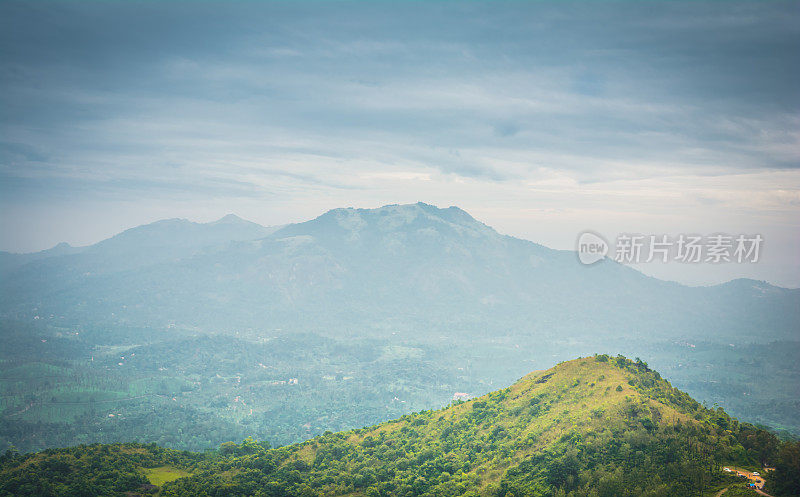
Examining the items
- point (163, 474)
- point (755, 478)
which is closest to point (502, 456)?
point (755, 478)

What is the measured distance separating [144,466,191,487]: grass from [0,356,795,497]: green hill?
0.88ft

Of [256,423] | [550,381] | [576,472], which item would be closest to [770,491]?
[576,472]

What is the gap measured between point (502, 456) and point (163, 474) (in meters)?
48.4

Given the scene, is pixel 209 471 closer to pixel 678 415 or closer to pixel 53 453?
pixel 53 453

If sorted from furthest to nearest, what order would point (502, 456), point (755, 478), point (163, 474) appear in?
point (163, 474) → point (502, 456) → point (755, 478)

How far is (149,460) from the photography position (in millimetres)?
67938

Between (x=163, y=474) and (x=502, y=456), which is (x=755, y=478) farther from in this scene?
(x=163, y=474)

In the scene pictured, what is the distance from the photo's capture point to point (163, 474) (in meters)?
64.8

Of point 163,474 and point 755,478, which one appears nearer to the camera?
point 755,478

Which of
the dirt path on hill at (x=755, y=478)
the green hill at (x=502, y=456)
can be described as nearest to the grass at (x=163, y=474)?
the green hill at (x=502, y=456)

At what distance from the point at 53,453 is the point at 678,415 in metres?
82.7

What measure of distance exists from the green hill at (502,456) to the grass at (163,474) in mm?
267

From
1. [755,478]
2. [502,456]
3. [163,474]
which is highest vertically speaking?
[755,478]

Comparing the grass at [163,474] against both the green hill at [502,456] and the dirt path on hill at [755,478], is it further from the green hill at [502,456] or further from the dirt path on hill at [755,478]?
the dirt path on hill at [755,478]
